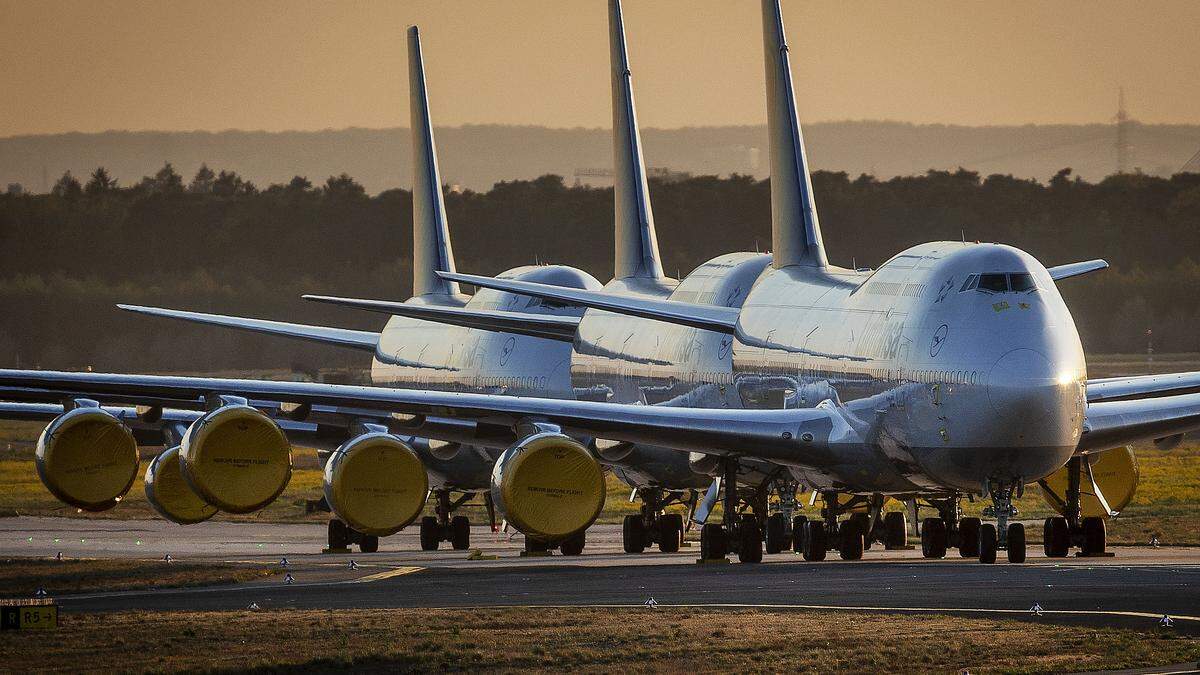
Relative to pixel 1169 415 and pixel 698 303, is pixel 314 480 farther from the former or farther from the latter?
pixel 1169 415

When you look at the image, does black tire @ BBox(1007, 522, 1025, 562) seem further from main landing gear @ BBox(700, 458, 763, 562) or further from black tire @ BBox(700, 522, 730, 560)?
black tire @ BBox(700, 522, 730, 560)

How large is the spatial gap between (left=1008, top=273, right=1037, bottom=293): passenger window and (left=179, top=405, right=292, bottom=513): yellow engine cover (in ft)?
32.6

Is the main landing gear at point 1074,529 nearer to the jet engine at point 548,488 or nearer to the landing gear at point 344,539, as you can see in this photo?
the jet engine at point 548,488

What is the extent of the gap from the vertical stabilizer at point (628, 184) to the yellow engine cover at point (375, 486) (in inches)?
581

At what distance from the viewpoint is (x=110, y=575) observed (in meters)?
30.5

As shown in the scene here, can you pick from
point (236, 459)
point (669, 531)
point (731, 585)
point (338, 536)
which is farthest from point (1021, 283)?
point (338, 536)

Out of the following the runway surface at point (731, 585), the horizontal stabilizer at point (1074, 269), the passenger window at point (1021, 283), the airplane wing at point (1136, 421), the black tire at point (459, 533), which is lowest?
the runway surface at point (731, 585)

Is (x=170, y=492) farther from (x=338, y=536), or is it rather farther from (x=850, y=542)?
(x=850, y=542)

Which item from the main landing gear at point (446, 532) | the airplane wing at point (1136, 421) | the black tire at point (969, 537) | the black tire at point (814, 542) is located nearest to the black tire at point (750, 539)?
the black tire at point (814, 542)

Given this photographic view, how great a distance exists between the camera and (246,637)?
798 inches

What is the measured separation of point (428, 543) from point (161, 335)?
52.0 meters

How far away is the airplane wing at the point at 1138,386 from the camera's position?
34.9m

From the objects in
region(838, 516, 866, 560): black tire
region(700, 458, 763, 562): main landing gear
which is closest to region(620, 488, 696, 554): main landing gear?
region(838, 516, 866, 560): black tire

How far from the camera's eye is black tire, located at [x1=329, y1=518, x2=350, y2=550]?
43.1 meters
